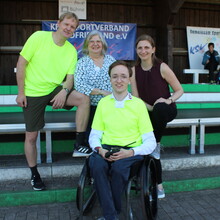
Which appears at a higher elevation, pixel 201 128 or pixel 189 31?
pixel 189 31

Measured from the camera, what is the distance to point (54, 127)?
10.3 feet

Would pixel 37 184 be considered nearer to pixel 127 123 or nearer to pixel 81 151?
pixel 81 151

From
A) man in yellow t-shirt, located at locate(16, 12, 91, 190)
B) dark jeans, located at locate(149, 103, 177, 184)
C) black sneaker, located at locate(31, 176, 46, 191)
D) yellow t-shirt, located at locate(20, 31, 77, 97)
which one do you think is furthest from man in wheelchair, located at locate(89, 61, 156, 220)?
black sneaker, located at locate(31, 176, 46, 191)

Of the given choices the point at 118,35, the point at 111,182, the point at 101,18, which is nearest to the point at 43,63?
the point at 111,182

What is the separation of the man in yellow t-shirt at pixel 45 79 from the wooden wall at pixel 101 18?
5412 millimetres

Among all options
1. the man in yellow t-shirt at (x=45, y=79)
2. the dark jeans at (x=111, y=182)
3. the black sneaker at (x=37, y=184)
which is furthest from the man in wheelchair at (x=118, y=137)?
the black sneaker at (x=37, y=184)

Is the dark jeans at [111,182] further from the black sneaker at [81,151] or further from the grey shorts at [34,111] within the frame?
the grey shorts at [34,111]

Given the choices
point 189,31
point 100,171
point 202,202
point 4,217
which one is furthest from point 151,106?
point 189,31

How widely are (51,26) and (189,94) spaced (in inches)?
166

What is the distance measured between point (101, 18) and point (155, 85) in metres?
5.93

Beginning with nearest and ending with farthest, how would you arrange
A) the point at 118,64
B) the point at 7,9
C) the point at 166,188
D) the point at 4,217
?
the point at 118,64 → the point at 4,217 → the point at 166,188 → the point at 7,9

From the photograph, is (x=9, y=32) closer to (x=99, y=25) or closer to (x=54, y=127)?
(x=99, y=25)

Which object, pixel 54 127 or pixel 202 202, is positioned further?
pixel 54 127

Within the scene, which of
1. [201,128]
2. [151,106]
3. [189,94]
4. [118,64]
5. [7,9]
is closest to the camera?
[118,64]
